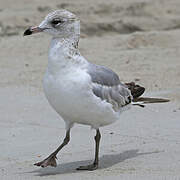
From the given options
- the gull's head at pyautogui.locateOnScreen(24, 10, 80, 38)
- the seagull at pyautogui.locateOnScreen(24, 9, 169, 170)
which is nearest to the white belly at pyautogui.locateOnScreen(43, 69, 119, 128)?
the seagull at pyautogui.locateOnScreen(24, 9, 169, 170)

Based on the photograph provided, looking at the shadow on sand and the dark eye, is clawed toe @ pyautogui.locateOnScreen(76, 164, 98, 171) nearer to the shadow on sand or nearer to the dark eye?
the shadow on sand

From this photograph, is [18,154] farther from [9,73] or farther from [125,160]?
[9,73]

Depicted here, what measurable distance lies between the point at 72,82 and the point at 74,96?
0.12m

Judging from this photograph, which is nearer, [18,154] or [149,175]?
[149,175]

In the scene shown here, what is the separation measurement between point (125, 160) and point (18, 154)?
105 centimetres

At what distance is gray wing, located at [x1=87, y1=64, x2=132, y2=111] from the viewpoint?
18.4 ft

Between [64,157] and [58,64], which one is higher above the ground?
[58,64]

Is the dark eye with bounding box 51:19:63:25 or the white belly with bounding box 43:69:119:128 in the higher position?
the dark eye with bounding box 51:19:63:25

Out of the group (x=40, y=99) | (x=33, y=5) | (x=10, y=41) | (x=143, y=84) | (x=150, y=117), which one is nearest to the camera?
(x=150, y=117)

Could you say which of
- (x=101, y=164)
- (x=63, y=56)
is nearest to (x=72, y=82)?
(x=63, y=56)

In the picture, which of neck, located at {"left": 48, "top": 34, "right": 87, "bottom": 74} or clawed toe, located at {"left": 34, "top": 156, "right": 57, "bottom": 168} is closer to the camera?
neck, located at {"left": 48, "top": 34, "right": 87, "bottom": 74}

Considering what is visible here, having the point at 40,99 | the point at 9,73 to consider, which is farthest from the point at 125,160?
the point at 9,73

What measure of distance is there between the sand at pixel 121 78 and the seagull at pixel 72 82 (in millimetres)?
403

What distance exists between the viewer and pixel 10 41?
12.6 metres
